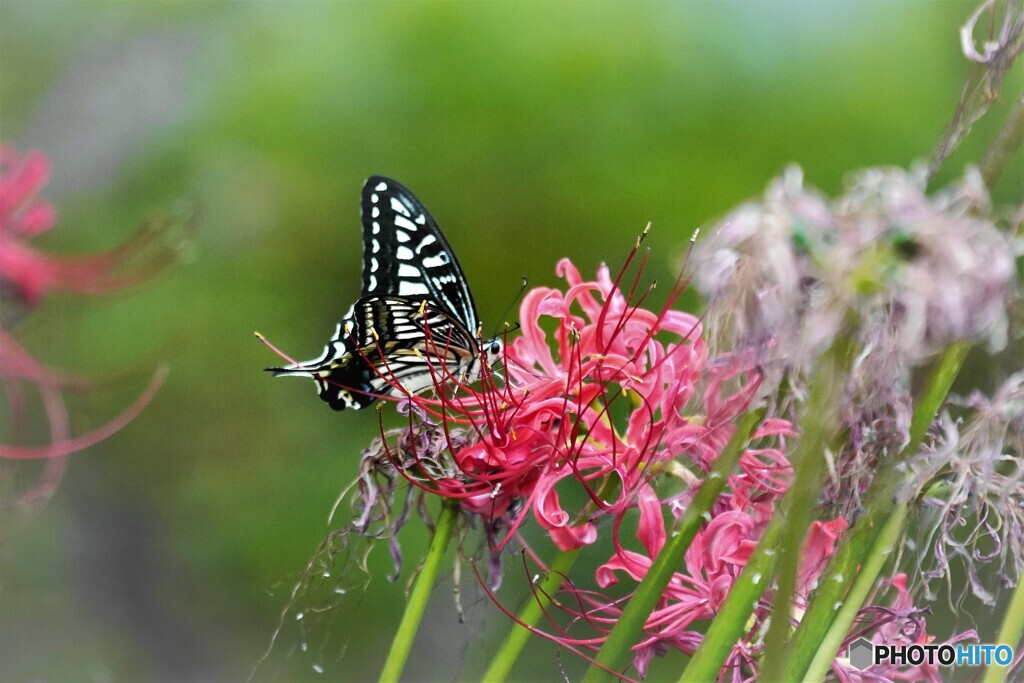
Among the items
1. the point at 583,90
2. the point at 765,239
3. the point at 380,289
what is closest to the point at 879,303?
the point at 765,239

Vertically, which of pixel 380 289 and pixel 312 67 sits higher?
pixel 312 67

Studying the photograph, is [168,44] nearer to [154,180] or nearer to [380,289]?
[154,180]

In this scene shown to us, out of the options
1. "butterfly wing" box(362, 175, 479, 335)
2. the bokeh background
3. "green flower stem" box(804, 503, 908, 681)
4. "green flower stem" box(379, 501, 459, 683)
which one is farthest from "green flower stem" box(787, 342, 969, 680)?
the bokeh background

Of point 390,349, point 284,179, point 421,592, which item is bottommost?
point 421,592

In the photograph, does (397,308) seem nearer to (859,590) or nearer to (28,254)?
(28,254)

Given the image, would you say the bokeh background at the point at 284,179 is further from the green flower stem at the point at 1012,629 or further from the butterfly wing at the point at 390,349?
the green flower stem at the point at 1012,629

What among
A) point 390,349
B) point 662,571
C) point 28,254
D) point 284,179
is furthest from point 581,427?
point 284,179
